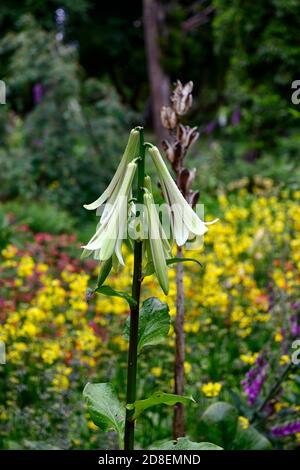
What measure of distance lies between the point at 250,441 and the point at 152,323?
35.1 inches

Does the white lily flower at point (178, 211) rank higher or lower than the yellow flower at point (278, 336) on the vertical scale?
higher

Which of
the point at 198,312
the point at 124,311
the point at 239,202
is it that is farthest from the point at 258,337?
the point at 239,202

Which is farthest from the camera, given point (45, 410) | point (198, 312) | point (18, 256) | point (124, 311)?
point (18, 256)

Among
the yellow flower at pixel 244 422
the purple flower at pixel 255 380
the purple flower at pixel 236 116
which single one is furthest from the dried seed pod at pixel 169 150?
the purple flower at pixel 236 116

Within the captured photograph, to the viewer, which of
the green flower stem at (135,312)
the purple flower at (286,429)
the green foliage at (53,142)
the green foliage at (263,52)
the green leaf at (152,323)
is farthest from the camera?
the green foliage at (263,52)

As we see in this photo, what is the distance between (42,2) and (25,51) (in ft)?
27.2

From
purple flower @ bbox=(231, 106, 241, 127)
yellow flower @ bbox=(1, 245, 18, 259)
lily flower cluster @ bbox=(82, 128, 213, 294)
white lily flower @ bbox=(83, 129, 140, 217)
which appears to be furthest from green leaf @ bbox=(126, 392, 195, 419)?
purple flower @ bbox=(231, 106, 241, 127)

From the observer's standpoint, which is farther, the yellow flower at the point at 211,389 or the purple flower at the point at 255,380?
the purple flower at the point at 255,380

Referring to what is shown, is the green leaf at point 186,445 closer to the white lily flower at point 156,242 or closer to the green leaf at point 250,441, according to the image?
the white lily flower at point 156,242

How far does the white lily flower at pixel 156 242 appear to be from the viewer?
5.27 feet

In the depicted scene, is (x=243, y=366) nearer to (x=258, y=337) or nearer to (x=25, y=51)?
(x=258, y=337)

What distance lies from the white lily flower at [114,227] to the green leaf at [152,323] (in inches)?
12.0

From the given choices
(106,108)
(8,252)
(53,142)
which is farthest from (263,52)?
(8,252)
